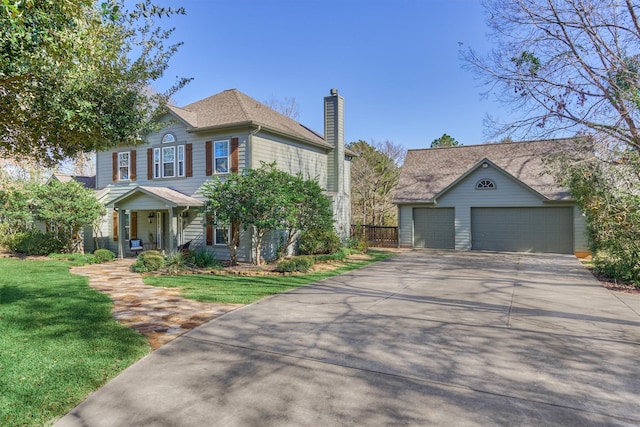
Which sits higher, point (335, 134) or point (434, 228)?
point (335, 134)

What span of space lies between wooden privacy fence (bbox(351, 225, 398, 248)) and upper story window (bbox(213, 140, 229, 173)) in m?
8.81

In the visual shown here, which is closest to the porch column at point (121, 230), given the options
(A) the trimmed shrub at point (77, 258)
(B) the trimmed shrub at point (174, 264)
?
(A) the trimmed shrub at point (77, 258)

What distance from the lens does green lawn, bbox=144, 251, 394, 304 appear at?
323 inches

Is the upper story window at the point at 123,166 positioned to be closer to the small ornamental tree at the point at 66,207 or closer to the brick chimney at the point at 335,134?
the small ornamental tree at the point at 66,207

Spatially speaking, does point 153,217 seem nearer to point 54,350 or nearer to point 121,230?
point 121,230

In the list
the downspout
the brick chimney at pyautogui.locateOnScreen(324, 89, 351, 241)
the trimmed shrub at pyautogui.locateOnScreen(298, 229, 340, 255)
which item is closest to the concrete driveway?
the trimmed shrub at pyautogui.locateOnScreen(298, 229, 340, 255)

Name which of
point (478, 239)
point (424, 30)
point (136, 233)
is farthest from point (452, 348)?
point (136, 233)

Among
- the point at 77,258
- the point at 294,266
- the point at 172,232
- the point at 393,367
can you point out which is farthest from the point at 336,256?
the point at 393,367

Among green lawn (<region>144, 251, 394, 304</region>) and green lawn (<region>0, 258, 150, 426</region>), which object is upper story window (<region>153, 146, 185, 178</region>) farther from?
green lawn (<region>0, 258, 150, 426</region>)

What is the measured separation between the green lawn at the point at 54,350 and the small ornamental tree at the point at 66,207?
Answer: 7174 mm

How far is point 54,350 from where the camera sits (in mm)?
4766

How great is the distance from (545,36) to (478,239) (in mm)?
10457

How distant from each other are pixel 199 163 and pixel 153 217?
414 centimetres

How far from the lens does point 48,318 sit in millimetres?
6195
